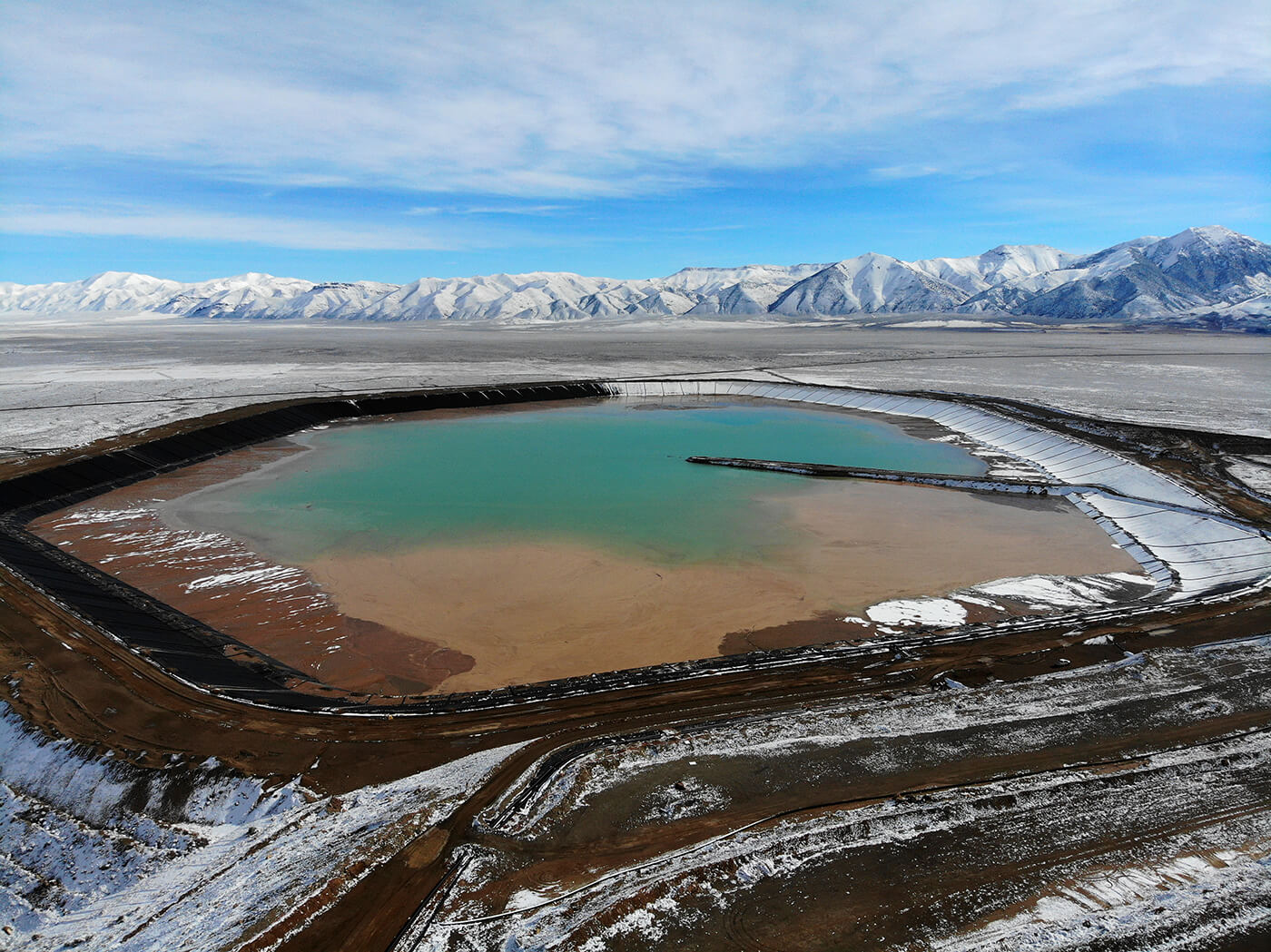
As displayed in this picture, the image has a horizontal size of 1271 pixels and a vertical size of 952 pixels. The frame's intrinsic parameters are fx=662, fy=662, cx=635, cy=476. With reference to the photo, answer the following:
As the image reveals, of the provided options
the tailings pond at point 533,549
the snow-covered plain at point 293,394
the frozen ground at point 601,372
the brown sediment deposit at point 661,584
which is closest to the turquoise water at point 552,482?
the tailings pond at point 533,549

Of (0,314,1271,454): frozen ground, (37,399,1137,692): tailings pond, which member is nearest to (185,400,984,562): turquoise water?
(37,399,1137,692): tailings pond

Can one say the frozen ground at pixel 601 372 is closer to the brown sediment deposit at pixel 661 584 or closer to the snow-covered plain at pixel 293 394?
the snow-covered plain at pixel 293 394

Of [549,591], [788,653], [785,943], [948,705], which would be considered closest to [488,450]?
[549,591]

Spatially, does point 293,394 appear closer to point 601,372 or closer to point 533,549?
point 601,372

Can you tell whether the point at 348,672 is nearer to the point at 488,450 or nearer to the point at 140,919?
the point at 140,919

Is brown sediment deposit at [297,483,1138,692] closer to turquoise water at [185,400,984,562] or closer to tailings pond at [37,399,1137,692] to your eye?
tailings pond at [37,399,1137,692]

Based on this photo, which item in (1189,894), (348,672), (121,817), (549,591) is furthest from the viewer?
(549,591)

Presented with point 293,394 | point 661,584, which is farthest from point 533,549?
point 293,394

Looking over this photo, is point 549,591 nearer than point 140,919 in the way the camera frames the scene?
No
